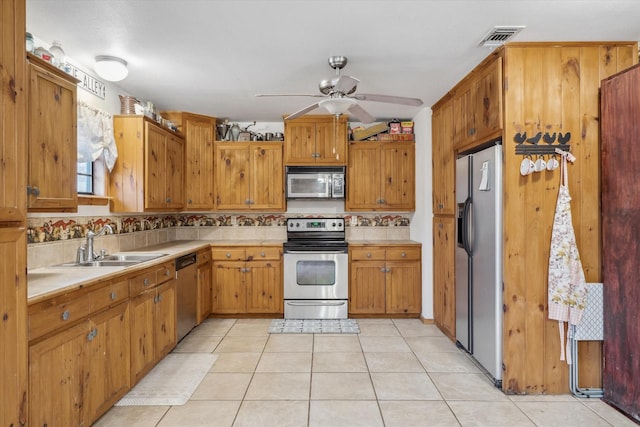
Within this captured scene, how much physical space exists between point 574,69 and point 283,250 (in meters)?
3.12

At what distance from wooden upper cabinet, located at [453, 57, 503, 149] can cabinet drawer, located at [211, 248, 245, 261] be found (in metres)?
2.61

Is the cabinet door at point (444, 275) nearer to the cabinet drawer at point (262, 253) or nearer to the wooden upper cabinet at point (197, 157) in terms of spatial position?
the cabinet drawer at point (262, 253)

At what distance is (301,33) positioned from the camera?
234 centimetres

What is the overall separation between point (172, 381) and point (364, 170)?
2.99 m

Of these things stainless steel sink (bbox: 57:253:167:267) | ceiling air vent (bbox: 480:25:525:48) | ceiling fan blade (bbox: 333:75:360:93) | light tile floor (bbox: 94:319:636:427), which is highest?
ceiling air vent (bbox: 480:25:525:48)

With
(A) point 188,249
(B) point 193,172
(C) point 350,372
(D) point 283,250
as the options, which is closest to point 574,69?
(C) point 350,372

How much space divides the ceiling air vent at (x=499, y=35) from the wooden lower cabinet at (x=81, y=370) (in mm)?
3036

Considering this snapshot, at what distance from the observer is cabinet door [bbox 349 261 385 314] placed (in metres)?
4.09

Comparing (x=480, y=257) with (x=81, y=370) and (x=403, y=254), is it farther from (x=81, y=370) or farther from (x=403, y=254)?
(x=81, y=370)

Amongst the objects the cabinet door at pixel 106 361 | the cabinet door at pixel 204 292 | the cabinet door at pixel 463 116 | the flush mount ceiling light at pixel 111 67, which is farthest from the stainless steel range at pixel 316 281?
the flush mount ceiling light at pixel 111 67

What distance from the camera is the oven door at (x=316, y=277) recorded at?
407cm

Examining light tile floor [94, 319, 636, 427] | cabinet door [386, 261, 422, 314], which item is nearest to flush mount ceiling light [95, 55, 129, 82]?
light tile floor [94, 319, 636, 427]

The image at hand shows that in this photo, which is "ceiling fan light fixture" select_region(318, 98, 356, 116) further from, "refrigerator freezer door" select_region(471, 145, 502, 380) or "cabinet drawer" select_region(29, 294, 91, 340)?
"cabinet drawer" select_region(29, 294, 91, 340)

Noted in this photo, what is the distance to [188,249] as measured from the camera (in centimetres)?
348
